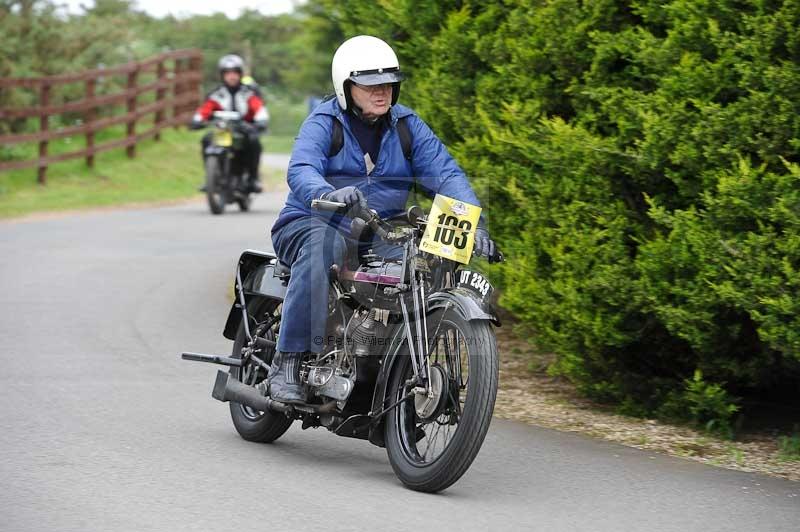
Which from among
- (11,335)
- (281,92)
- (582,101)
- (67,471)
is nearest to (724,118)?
(582,101)

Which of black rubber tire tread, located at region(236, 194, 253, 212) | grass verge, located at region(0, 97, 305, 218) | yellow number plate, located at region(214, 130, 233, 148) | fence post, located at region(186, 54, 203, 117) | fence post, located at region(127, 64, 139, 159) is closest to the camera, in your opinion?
yellow number plate, located at region(214, 130, 233, 148)

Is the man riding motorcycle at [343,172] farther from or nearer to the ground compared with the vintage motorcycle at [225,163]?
farther from the ground

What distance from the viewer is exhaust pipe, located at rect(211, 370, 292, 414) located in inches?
279

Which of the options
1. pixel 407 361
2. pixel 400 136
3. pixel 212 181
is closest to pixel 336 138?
pixel 400 136

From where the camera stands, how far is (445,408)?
636cm

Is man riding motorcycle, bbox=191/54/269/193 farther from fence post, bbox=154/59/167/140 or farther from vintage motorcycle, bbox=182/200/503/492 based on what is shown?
vintage motorcycle, bbox=182/200/503/492

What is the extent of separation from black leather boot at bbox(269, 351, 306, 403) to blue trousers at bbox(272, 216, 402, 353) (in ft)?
0.28

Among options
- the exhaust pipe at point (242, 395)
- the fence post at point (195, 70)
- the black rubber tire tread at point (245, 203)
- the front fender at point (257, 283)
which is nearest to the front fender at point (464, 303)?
the exhaust pipe at point (242, 395)

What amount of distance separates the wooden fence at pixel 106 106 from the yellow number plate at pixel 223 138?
4366 mm

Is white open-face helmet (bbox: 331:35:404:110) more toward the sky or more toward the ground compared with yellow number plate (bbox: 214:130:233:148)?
more toward the sky

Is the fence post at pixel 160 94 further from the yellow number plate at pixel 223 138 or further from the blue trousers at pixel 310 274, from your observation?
the blue trousers at pixel 310 274

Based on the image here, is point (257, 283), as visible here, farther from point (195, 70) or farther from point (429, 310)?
point (195, 70)

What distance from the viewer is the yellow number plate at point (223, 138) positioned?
20.5m

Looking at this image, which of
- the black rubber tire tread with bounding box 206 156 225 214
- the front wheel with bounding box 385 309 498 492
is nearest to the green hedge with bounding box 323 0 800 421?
the front wheel with bounding box 385 309 498 492
